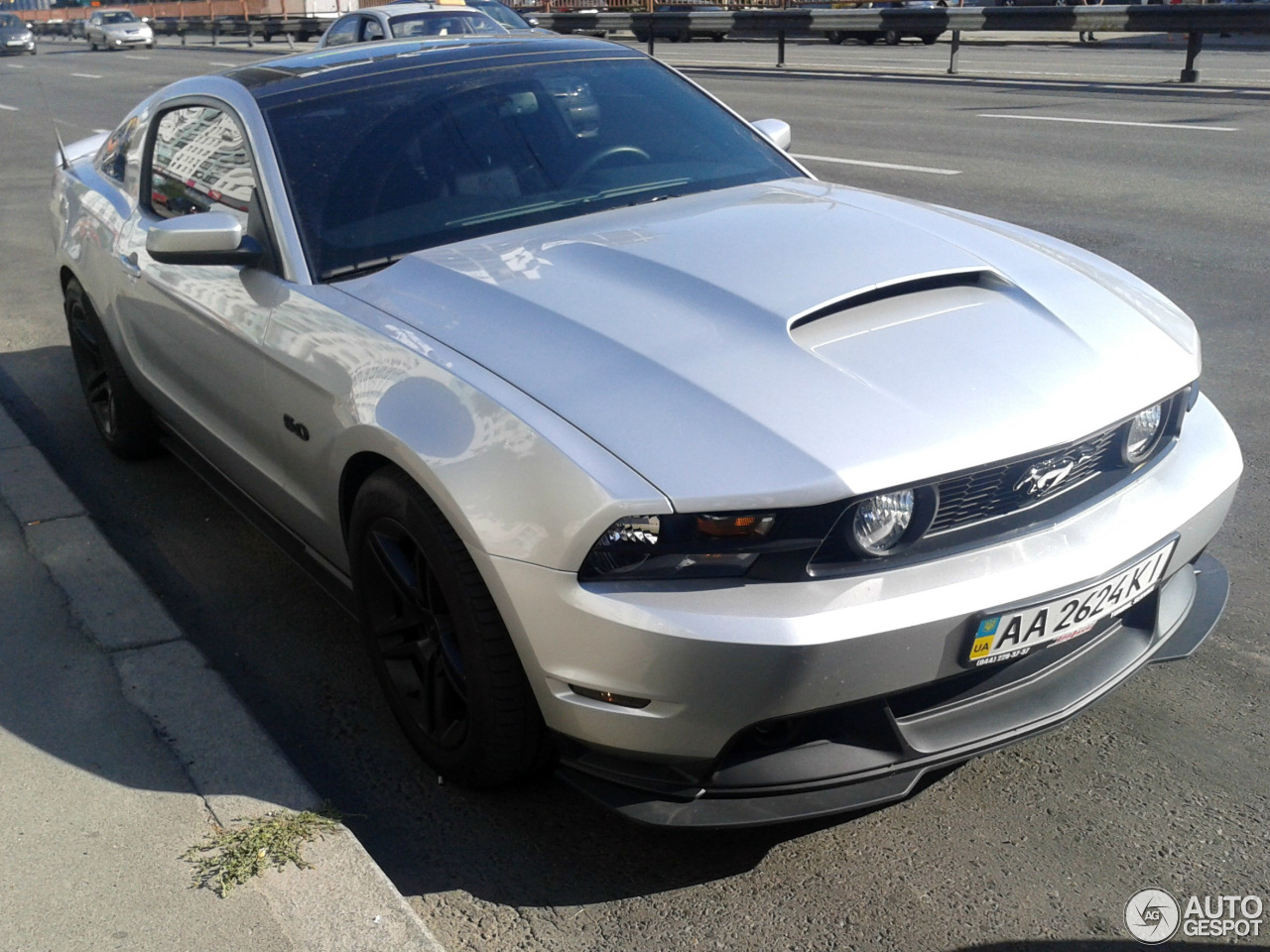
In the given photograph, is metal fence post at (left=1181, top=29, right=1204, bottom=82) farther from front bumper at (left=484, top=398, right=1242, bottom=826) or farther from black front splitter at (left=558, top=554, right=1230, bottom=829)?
black front splitter at (left=558, top=554, right=1230, bottom=829)

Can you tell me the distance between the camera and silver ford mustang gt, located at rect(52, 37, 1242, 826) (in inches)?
90.9

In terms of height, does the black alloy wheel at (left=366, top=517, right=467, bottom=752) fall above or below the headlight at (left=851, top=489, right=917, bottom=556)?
below

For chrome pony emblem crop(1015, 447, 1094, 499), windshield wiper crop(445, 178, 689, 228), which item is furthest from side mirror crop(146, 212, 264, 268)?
chrome pony emblem crop(1015, 447, 1094, 499)

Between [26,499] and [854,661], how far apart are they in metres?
3.49

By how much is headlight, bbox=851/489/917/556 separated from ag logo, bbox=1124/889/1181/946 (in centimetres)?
87

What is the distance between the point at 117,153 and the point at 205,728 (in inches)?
108

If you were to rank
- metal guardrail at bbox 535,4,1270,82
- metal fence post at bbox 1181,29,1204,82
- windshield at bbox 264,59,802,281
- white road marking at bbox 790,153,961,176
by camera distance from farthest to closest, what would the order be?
metal fence post at bbox 1181,29,1204,82 < metal guardrail at bbox 535,4,1270,82 < white road marking at bbox 790,153,961,176 < windshield at bbox 264,59,802,281

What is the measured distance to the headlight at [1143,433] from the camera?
2.71m

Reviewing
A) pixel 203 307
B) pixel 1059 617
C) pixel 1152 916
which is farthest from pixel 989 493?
pixel 203 307

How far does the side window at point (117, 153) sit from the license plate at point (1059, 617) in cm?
376

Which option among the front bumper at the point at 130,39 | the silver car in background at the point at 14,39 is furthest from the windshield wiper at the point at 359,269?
the silver car in background at the point at 14,39

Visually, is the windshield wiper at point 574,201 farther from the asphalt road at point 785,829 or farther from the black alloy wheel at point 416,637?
the black alloy wheel at point 416,637

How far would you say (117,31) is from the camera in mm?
44938

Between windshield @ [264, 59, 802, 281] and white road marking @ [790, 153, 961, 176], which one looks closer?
windshield @ [264, 59, 802, 281]
